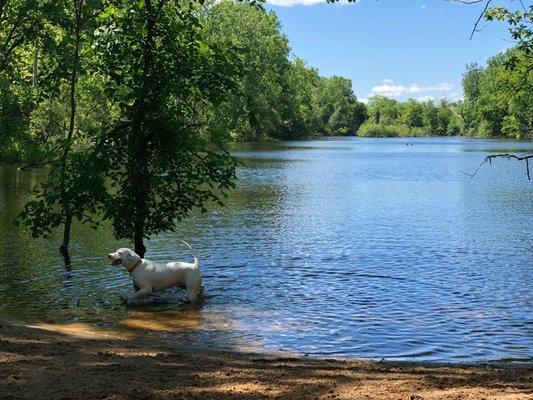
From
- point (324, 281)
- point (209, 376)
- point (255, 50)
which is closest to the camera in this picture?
point (209, 376)

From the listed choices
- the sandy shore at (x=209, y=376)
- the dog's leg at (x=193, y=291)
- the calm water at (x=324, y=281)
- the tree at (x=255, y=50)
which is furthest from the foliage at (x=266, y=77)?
the sandy shore at (x=209, y=376)

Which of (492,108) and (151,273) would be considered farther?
(492,108)

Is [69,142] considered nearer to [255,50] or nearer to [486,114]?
[255,50]

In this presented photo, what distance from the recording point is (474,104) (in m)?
162

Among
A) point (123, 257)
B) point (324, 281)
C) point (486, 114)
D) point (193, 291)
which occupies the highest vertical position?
point (486, 114)

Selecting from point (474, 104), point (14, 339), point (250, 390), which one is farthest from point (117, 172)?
point (474, 104)

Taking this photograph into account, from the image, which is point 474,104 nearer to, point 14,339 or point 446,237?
point 446,237

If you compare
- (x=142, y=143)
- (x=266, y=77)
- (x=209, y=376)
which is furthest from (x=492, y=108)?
(x=209, y=376)

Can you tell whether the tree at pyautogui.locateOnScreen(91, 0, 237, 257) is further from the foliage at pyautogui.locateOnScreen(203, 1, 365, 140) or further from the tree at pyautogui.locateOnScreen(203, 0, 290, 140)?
the tree at pyautogui.locateOnScreen(203, 0, 290, 140)

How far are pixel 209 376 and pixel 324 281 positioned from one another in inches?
296

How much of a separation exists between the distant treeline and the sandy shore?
5.01 metres

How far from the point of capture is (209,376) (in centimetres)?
672

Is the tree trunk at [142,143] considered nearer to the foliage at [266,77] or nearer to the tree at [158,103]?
the tree at [158,103]

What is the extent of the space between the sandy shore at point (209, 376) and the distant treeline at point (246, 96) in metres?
5.01
